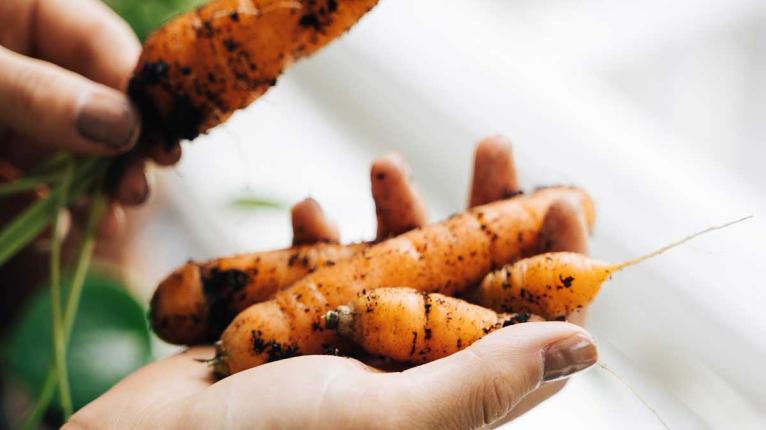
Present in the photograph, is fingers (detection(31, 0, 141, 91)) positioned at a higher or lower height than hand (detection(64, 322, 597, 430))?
higher

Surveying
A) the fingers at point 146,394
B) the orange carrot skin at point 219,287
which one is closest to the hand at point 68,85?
the orange carrot skin at point 219,287

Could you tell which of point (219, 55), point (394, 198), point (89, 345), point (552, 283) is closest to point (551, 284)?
point (552, 283)

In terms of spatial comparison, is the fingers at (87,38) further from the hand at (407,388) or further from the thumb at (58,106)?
the hand at (407,388)

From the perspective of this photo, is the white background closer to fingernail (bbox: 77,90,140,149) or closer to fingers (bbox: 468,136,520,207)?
fingers (bbox: 468,136,520,207)

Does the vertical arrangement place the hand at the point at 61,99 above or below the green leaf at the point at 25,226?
above

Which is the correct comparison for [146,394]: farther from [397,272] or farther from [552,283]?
[552,283]

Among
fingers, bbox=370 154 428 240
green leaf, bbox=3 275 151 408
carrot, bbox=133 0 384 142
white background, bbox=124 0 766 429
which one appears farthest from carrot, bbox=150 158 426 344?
white background, bbox=124 0 766 429
